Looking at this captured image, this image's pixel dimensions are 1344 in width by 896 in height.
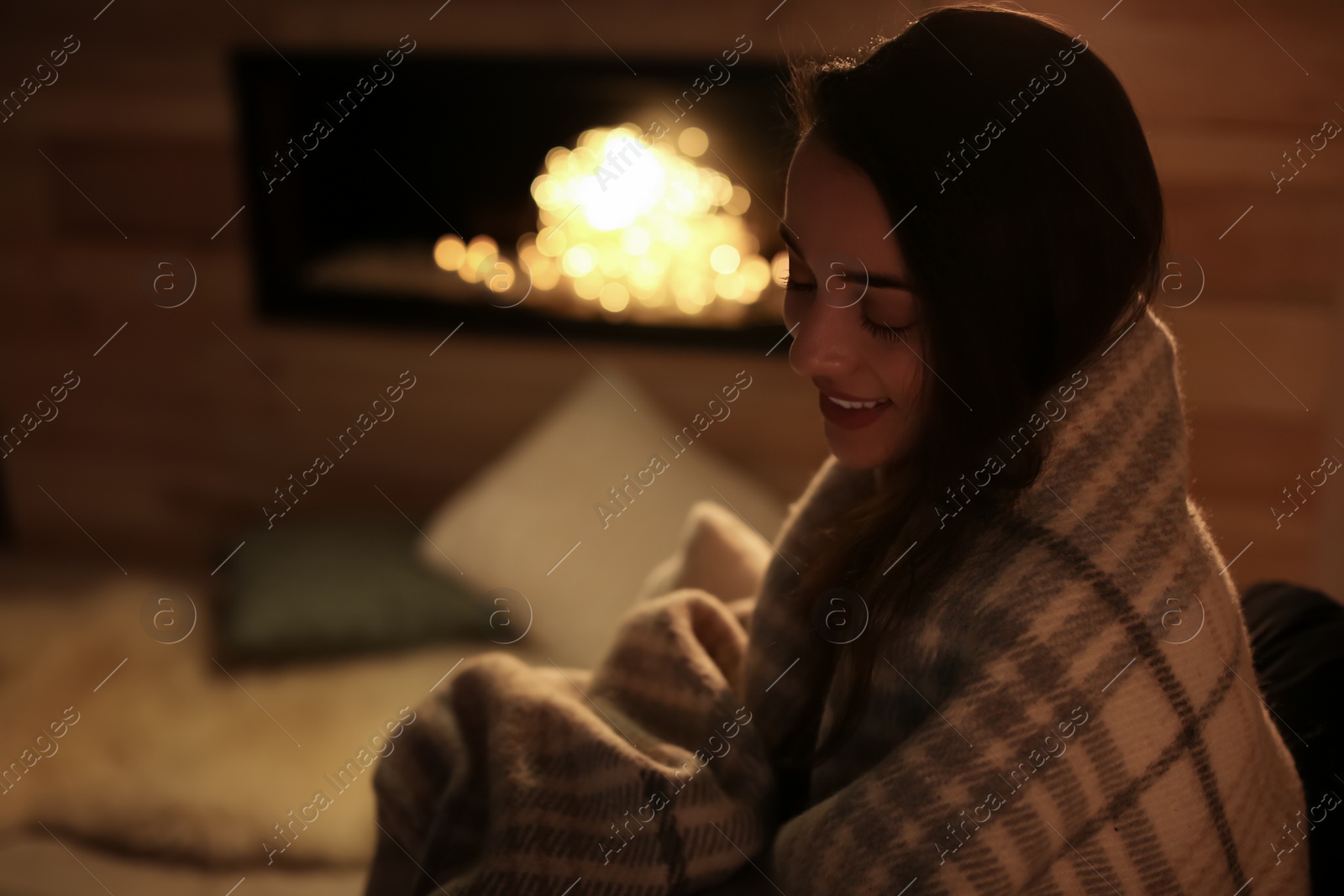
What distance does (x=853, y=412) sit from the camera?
0.81m

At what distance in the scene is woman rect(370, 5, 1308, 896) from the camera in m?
0.68

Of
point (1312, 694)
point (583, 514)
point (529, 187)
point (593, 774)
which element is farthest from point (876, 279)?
point (529, 187)

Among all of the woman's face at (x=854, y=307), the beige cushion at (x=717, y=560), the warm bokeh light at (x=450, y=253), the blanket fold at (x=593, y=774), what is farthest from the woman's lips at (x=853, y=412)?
the warm bokeh light at (x=450, y=253)

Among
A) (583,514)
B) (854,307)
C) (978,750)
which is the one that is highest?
(854,307)

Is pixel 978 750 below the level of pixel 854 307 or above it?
below

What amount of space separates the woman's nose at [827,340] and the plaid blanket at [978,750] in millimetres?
154

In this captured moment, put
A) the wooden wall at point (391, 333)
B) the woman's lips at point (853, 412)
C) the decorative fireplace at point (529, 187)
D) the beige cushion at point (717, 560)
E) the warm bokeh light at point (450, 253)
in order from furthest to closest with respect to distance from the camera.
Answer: the warm bokeh light at point (450, 253) < the decorative fireplace at point (529, 187) < the wooden wall at point (391, 333) < the beige cushion at point (717, 560) < the woman's lips at point (853, 412)

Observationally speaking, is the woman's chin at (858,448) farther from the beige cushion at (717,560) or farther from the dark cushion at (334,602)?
the dark cushion at (334,602)

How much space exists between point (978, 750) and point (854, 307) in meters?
0.32

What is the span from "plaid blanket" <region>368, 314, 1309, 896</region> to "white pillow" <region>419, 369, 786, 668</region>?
746mm

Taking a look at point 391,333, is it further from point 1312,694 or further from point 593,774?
point 1312,694

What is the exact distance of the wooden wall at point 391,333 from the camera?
5.38ft

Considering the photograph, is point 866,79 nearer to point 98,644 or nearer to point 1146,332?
point 1146,332

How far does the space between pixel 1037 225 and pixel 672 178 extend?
4.57 feet
